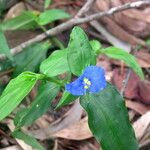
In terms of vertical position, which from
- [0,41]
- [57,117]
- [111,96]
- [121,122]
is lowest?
[57,117]

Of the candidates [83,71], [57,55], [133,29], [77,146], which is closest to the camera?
[83,71]

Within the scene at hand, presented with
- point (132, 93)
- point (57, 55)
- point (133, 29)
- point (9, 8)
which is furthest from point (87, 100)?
point (9, 8)

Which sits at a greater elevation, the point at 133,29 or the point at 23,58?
the point at 23,58

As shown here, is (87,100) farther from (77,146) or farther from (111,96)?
(77,146)

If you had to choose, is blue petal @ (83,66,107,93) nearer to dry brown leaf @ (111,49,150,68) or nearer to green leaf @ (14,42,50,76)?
green leaf @ (14,42,50,76)

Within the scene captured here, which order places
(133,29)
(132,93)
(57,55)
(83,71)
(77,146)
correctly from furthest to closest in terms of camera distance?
(133,29), (132,93), (77,146), (57,55), (83,71)

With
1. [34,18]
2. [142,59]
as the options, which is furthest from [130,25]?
[34,18]

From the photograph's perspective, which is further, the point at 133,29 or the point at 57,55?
the point at 133,29
